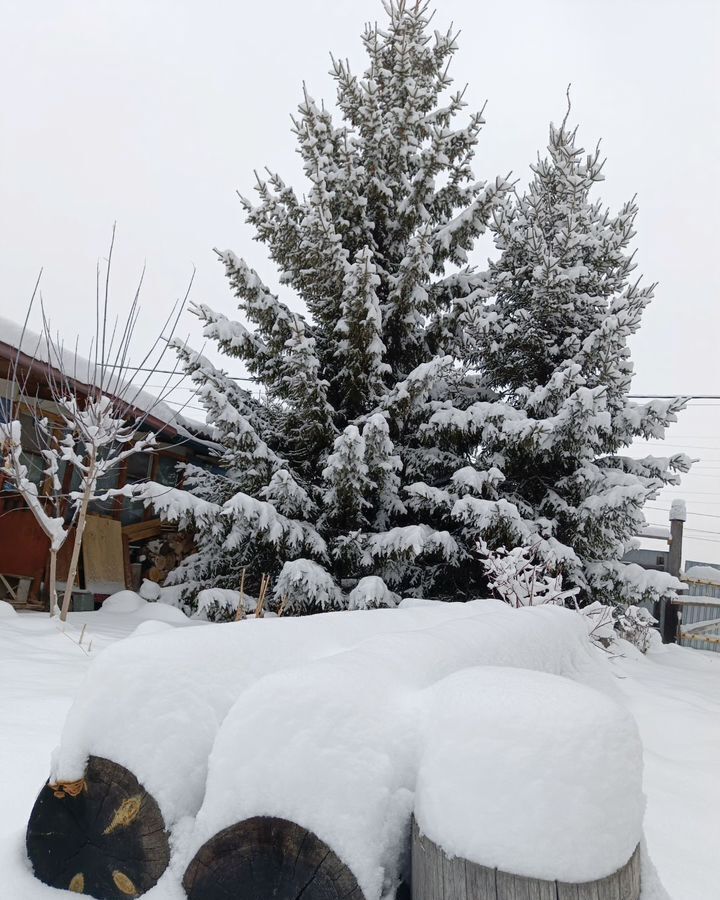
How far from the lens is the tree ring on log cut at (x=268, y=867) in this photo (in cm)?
113

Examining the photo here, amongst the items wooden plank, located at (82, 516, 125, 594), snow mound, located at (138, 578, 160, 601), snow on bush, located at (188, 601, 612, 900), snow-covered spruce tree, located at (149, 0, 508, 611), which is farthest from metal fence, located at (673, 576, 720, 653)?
snow on bush, located at (188, 601, 612, 900)

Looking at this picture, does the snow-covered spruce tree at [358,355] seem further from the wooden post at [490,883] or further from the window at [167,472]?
the wooden post at [490,883]

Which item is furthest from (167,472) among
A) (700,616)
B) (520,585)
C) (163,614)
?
(700,616)

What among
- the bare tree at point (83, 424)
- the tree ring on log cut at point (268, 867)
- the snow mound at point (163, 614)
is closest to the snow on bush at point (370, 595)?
the snow mound at point (163, 614)

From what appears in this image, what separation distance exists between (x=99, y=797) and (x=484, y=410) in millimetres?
7049

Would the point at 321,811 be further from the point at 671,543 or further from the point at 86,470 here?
the point at 671,543

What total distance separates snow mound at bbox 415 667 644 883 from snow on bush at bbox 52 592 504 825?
59 cm

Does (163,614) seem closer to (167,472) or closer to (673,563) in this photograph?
(167,472)

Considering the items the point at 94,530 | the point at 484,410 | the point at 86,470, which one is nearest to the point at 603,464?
the point at 484,410

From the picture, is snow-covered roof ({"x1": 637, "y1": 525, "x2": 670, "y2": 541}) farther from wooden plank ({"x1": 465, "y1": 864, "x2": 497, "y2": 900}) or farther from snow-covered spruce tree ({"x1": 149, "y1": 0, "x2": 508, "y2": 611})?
wooden plank ({"x1": 465, "y1": 864, "x2": 497, "y2": 900})

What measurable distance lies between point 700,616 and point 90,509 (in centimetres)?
1040

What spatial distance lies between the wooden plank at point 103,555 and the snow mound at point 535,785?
8.43 metres

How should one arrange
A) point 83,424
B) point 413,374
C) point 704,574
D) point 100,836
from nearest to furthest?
point 100,836 < point 83,424 < point 413,374 < point 704,574

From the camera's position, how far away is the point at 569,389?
26.1ft
